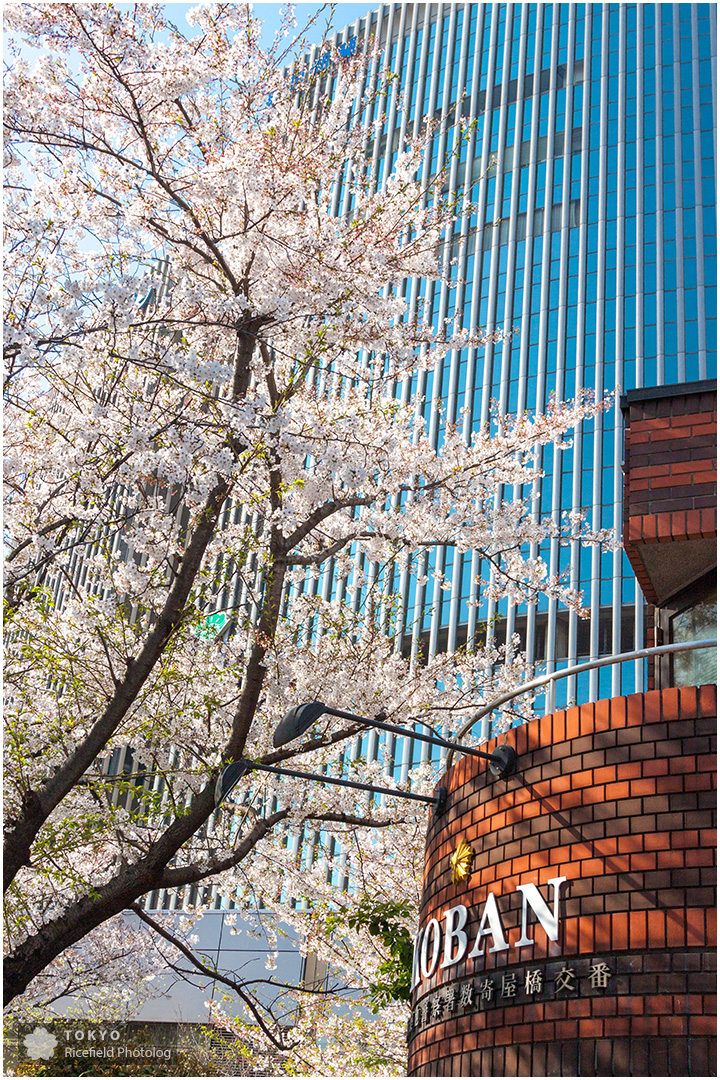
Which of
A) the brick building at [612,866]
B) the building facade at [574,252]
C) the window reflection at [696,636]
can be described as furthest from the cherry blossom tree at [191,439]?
the building facade at [574,252]

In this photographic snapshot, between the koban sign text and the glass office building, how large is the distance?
35107 mm

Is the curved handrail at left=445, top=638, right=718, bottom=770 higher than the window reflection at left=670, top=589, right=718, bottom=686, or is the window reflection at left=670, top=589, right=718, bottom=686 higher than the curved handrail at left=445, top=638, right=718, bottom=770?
the window reflection at left=670, top=589, right=718, bottom=686

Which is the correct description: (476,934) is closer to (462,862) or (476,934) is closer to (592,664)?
(462,862)

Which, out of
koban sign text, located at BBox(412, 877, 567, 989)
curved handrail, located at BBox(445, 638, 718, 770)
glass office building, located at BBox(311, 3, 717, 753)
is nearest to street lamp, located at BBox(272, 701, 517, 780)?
curved handrail, located at BBox(445, 638, 718, 770)

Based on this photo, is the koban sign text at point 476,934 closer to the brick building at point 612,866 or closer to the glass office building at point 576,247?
the brick building at point 612,866

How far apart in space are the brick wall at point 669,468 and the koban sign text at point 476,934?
2390mm

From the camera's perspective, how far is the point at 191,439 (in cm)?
868

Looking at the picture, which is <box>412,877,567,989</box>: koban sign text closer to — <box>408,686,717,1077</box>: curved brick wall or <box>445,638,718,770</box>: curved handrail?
<box>408,686,717,1077</box>: curved brick wall

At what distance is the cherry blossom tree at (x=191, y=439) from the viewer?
28.8ft

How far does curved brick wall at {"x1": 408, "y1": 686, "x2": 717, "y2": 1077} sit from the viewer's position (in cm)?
491

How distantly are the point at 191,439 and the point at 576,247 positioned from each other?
4653cm

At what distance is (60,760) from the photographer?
10.2 meters

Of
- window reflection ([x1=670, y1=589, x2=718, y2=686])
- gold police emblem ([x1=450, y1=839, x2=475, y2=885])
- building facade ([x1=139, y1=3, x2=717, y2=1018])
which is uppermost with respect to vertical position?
building facade ([x1=139, y1=3, x2=717, y2=1018])

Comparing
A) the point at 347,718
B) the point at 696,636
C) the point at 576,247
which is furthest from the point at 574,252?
the point at 347,718
